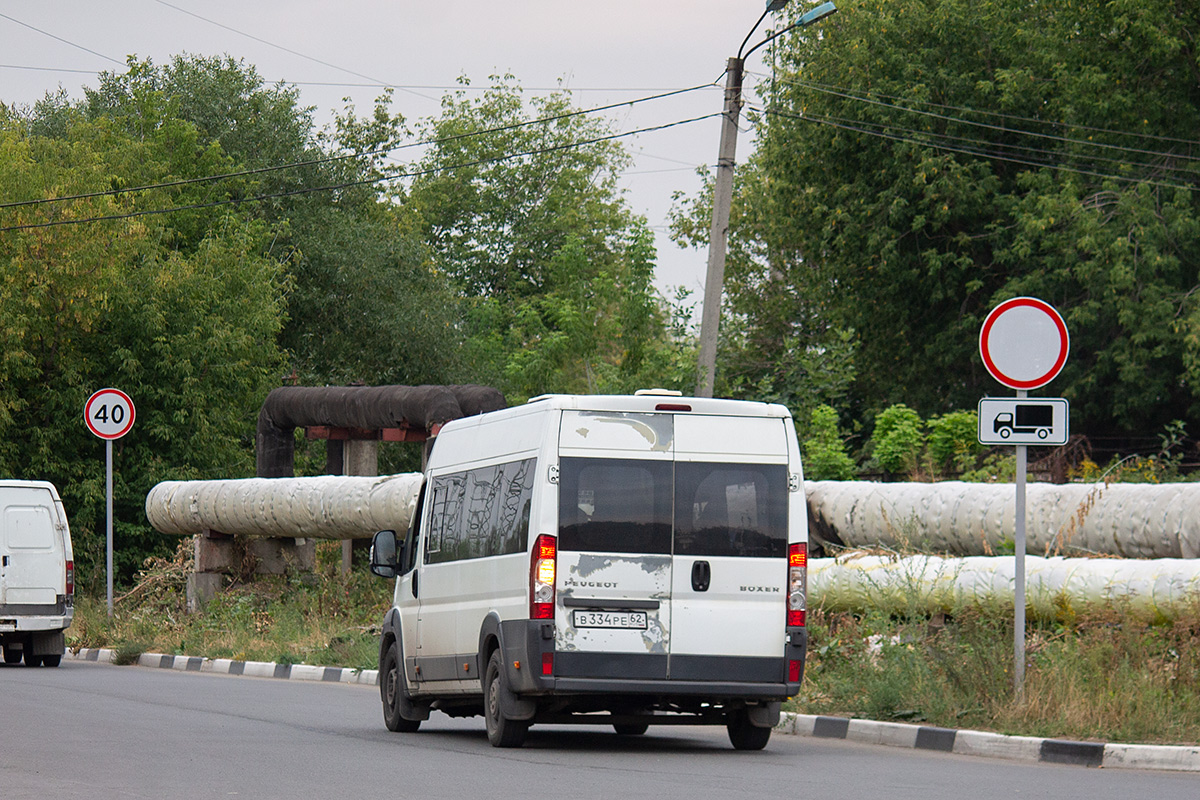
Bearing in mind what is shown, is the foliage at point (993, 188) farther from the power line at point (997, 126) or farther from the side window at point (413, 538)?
the side window at point (413, 538)

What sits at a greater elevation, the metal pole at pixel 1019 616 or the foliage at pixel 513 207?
the foliage at pixel 513 207

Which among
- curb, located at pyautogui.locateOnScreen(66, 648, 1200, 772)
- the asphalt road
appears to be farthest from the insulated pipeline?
curb, located at pyautogui.locateOnScreen(66, 648, 1200, 772)

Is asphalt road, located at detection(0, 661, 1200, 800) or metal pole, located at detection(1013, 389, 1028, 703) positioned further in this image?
metal pole, located at detection(1013, 389, 1028, 703)

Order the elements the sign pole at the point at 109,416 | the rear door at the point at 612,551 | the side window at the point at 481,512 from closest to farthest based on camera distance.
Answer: the rear door at the point at 612,551
the side window at the point at 481,512
the sign pole at the point at 109,416

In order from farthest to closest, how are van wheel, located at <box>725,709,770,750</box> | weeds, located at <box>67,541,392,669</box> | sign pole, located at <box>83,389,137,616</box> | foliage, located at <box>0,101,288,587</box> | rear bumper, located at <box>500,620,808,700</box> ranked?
foliage, located at <box>0,101,288,587</box>
sign pole, located at <box>83,389,137,616</box>
weeds, located at <box>67,541,392,669</box>
van wheel, located at <box>725,709,770,750</box>
rear bumper, located at <box>500,620,808,700</box>

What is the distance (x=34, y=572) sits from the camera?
21.1m

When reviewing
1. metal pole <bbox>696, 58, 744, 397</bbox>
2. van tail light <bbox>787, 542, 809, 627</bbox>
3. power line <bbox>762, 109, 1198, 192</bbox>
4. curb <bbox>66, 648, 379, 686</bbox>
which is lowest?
curb <bbox>66, 648, 379, 686</bbox>

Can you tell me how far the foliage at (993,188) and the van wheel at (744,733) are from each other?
74.6ft

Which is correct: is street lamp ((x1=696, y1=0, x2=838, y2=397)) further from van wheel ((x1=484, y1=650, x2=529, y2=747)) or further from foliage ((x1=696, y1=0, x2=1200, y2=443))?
foliage ((x1=696, y1=0, x2=1200, y2=443))

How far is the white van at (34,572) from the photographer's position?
2092 centimetres

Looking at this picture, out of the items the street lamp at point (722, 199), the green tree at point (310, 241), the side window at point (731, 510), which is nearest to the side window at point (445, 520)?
the side window at point (731, 510)

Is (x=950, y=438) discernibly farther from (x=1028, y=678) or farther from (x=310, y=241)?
(x=310, y=241)

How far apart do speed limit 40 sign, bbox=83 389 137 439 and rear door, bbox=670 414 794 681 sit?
1561 cm

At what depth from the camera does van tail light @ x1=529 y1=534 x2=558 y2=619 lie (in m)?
10.4
